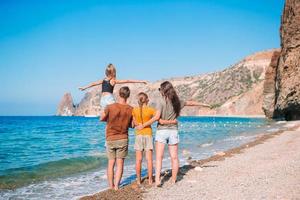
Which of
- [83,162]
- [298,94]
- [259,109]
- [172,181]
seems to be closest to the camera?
[172,181]

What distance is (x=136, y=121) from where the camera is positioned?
8828mm

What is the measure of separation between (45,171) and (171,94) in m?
8.39

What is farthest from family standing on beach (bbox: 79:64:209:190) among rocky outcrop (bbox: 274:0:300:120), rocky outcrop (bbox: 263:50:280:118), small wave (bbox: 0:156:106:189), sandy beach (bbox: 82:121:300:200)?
rocky outcrop (bbox: 263:50:280:118)

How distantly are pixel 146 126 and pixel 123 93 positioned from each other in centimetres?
108

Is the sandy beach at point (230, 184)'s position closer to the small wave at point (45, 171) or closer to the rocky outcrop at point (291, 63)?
the small wave at point (45, 171)

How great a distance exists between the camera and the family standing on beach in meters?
→ 8.38

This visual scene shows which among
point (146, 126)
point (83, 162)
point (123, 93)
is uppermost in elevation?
point (123, 93)

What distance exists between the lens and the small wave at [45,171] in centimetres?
1239

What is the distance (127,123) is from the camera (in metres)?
8.56

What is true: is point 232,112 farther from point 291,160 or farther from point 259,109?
point 291,160


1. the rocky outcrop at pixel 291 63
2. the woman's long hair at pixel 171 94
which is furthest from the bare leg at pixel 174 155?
the rocky outcrop at pixel 291 63

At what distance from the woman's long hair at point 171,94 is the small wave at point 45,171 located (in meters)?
6.12

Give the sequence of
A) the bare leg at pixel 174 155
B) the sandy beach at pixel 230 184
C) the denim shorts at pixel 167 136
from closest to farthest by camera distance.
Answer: the sandy beach at pixel 230 184 < the denim shorts at pixel 167 136 < the bare leg at pixel 174 155

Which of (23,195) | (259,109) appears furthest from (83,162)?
(259,109)
